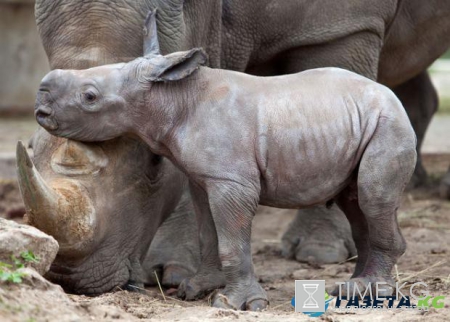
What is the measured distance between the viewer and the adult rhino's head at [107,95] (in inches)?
197

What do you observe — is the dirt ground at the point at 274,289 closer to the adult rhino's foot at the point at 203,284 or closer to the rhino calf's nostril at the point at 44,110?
the adult rhino's foot at the point at 203,284

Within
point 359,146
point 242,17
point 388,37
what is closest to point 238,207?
point 359,146

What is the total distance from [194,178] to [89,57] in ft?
2.54

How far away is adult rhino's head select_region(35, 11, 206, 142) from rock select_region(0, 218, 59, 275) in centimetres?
58

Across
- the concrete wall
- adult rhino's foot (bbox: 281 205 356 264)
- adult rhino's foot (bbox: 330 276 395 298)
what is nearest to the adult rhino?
adult rhino's foot (bbox: 281 205 356 264)

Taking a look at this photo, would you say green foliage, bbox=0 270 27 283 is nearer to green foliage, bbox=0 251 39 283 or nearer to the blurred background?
green foliage, bbox=0 251 39 283

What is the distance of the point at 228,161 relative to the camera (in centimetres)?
494

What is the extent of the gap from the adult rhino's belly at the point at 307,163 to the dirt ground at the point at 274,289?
529 mm

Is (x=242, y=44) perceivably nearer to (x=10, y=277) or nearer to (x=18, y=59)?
(x=10, y=277)

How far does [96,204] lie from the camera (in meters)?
5.11

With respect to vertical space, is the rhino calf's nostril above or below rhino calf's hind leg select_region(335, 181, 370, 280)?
above

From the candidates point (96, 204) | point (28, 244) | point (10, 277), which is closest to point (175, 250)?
point (96, 204)

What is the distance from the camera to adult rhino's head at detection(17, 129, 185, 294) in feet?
16.1

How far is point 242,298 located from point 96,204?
0.76m
